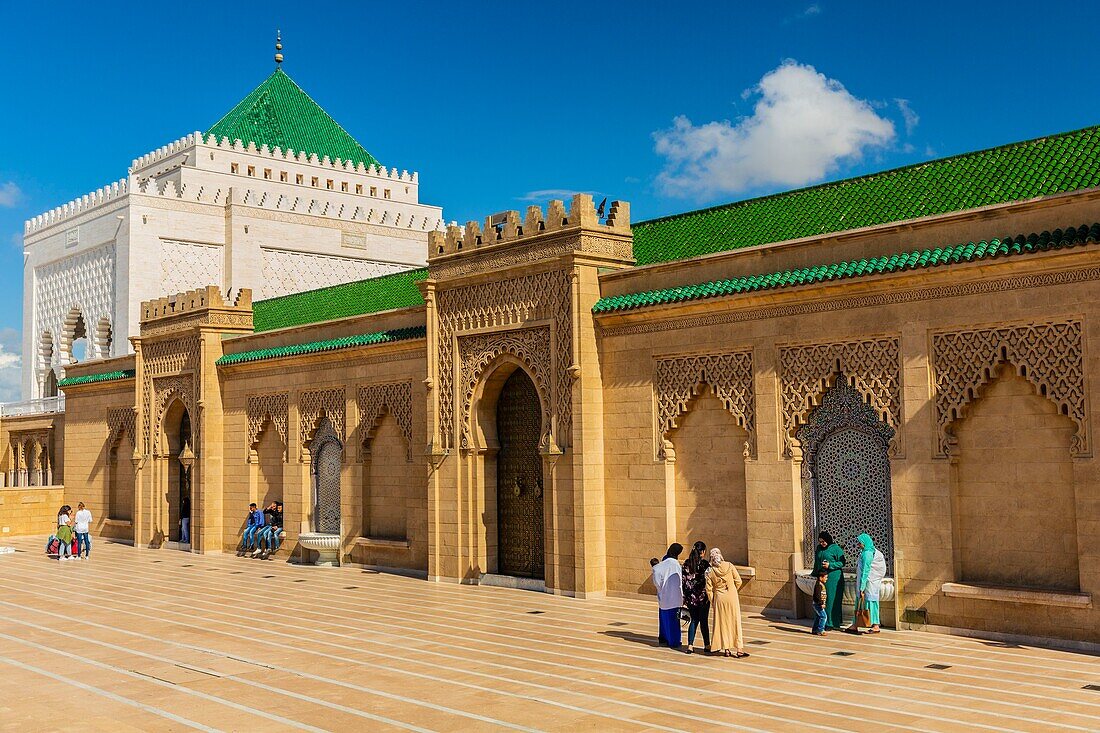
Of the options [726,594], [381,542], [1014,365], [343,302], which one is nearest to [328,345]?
[343,302]

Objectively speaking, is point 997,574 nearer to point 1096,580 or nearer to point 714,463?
point 1096,580

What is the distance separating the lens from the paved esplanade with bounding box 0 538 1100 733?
24.6ft

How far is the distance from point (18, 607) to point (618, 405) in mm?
7932

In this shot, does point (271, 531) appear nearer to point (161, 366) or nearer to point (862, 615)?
point (161, 366)

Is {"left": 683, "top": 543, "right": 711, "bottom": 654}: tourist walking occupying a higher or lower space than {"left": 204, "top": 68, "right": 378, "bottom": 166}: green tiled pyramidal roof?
lower

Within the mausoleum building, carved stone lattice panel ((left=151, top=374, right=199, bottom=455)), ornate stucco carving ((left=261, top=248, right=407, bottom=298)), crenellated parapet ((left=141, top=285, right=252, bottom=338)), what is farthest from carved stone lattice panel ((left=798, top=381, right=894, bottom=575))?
ornate stucco carving ((left=261, top=248, right=407, bottom=298))

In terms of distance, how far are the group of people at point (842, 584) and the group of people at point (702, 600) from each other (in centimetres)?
96

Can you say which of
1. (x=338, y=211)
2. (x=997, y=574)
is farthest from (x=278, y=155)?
(x=997, y=574)

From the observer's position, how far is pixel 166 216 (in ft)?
96.5

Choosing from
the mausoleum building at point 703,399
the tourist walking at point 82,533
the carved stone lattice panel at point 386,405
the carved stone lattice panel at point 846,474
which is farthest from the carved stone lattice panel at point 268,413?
the carved stone lattice panel at point 846,474

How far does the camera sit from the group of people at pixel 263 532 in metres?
19.5

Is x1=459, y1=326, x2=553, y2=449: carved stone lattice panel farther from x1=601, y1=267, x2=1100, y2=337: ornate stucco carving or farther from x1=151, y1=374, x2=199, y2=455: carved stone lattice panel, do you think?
x1=151, y1=374, x2=199, y2=455: carved stone lattice panel

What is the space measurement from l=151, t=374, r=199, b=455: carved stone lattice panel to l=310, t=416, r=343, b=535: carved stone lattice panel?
3560 millimetres

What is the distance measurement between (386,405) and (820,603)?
859cm
